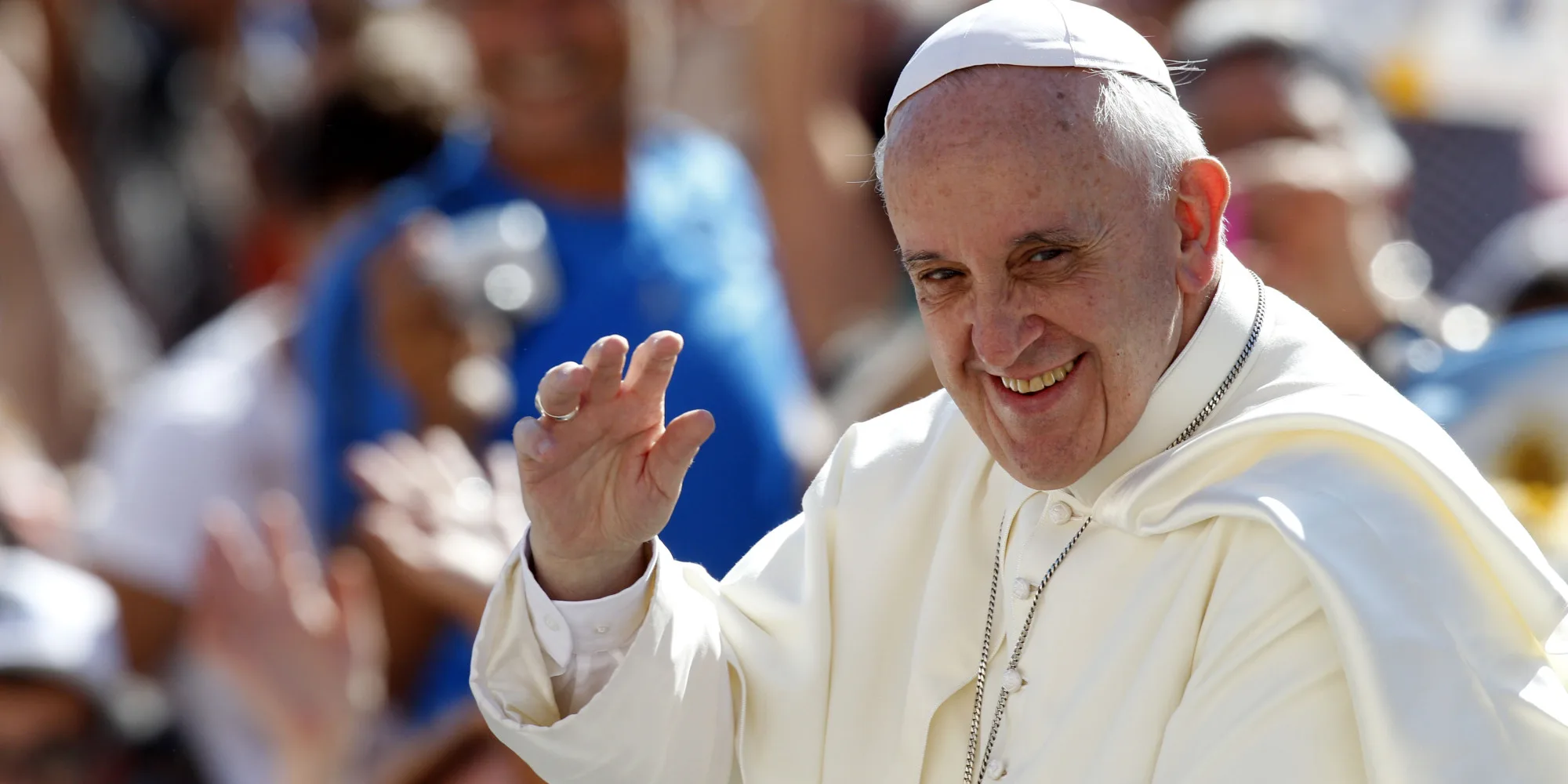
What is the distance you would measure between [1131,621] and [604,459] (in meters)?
0.76

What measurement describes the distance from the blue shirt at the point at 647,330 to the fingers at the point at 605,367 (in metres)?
1.63

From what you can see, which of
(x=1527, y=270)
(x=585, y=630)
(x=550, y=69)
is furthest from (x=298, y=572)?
(x=1527, y=270)

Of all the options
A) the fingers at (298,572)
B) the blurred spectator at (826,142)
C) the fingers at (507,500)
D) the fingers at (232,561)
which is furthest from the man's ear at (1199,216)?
the blurred spectator at (826,142)

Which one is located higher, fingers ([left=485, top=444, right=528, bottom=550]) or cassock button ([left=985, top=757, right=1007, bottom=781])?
cassock button ([left=985, top=757, right=1007, bottom=781])

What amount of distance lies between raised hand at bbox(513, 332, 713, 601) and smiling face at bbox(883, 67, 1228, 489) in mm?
398

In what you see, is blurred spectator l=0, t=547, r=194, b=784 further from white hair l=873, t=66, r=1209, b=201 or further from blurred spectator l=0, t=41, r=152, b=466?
white hair l=873, t=66, r=1209, b=201

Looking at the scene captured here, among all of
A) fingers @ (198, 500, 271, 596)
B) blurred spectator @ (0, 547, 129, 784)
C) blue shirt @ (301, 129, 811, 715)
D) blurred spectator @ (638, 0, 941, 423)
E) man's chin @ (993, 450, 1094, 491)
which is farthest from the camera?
blurred spectator @ (638, 0, 941, 423)

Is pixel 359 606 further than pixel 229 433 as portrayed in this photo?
No

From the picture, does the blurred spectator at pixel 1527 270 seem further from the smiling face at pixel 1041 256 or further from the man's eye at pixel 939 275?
the man's eye at pixel 939 275

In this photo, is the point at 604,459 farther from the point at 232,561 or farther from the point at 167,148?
the point at 167,148

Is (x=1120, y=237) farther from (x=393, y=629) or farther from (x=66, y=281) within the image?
(x=66, y=281)

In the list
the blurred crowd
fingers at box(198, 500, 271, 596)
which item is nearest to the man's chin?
the blurred crowd

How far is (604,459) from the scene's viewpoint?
8.36ft

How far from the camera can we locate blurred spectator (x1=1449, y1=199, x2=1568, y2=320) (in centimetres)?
432
